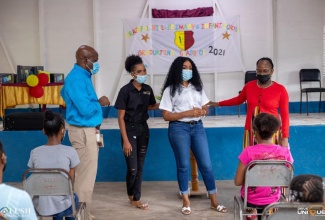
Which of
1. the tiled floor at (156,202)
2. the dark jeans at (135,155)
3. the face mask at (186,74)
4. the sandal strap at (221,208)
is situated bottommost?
the tiled floor at (156,202)

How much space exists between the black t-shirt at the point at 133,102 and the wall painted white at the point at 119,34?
21.4 ft

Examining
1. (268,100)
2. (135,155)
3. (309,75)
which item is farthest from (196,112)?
(309,75)

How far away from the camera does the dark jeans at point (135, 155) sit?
4309 mm

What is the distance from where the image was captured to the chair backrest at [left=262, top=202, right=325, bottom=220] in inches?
80.0

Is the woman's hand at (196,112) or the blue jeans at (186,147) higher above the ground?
the woman's hand at (196,112)

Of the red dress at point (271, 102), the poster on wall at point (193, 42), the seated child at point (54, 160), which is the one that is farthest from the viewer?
the poster on wall at point (193, 42)

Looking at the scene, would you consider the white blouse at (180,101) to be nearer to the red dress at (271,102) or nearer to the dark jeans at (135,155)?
the dark jeans at (135,155)

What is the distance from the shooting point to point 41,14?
432 inches

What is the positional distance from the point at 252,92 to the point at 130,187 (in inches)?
55.1

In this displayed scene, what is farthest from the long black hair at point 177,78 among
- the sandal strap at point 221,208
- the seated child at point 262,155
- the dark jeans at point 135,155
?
the seated child at point 262,155

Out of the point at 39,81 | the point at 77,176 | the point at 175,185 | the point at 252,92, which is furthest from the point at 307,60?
the point at 77,176

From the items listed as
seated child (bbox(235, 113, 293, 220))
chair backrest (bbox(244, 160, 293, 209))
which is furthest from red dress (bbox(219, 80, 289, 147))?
chair backrest (bbox(244, 160, 293, 209))

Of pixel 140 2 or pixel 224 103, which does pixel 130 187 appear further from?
pixel 140 2

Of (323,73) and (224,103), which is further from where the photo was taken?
(323,73)
